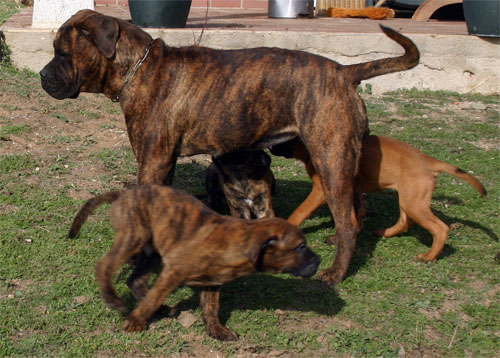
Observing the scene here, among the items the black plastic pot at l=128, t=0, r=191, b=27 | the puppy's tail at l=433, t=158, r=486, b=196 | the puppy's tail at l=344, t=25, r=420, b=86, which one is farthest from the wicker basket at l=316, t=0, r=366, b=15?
the puppy's tail at l=344, t=25, r=420, b=86

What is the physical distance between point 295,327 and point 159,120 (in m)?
1.87

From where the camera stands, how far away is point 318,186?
649 centimetres

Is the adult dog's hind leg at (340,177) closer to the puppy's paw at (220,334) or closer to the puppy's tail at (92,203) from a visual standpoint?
the puppy's paw at (220,334)

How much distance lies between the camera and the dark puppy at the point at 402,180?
6234mm

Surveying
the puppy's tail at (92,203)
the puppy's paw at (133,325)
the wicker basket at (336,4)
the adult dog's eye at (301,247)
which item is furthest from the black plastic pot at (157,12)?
the adult dog's eye at (301,247)

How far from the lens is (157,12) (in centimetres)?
1011

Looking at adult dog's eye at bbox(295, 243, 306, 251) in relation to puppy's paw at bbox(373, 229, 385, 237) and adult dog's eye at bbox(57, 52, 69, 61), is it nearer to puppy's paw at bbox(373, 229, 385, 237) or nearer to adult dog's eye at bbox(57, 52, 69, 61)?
puppy's paw at bbox(373, 229, 385, 237)

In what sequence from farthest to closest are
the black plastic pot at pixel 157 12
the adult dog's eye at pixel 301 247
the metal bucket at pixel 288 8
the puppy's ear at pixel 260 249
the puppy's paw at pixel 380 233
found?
the metal bucket at pixel 288 8
the black plastic pot at pixel 157 12
the puppy's paw at pixel 380 233
the adult dog's eye at pixel 301 247
the puppy's ear at pixel 260 249

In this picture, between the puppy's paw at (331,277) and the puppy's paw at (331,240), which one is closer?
the puppy's paw at (331,277)

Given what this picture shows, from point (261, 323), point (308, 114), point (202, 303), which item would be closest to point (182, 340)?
point (202, 303)

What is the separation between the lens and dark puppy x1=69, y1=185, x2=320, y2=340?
4.50m

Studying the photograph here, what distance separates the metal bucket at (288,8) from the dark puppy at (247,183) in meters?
7.68

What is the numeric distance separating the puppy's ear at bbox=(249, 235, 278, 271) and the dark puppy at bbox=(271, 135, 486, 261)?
6.29 ft

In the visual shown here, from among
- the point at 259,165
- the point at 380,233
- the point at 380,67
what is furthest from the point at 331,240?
the point at 380,67
